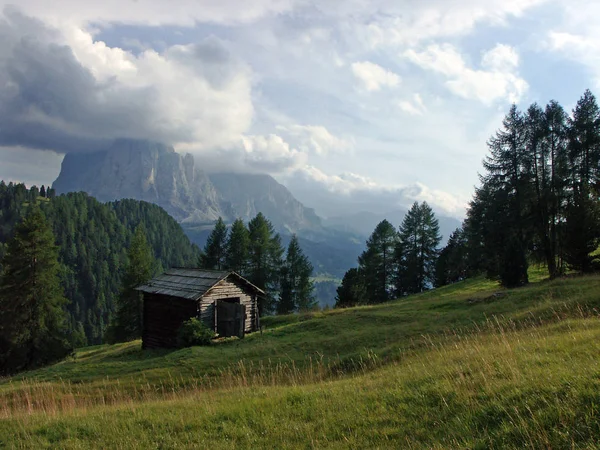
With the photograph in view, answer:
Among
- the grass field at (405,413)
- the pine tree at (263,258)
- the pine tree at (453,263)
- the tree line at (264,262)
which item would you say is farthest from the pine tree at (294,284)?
the grass field at (405,413)

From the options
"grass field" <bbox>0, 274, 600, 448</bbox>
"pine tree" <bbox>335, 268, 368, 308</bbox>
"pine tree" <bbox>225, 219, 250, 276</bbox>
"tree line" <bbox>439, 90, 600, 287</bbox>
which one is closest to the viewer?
"grass field" <bbox>0, 274, 600, 448</bbox>

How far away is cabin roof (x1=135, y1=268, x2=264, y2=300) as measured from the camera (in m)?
25.8

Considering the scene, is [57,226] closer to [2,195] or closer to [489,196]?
[2,195]

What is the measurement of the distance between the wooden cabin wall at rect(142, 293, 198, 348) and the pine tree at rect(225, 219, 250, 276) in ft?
90.5

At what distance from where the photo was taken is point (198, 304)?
25359 millimetres

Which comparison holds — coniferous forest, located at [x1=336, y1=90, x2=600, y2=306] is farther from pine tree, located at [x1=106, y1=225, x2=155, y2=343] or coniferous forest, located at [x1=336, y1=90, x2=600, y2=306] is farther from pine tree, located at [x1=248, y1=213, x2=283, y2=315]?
pine tree, located at [x1=106, y1=225, x2=155, y2=343]

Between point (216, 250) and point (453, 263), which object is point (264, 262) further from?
point (453, 263)

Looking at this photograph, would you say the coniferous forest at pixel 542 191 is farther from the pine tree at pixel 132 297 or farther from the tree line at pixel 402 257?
the pine tree at pixel 132 297

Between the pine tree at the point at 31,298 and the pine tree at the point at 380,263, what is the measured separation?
139 feet

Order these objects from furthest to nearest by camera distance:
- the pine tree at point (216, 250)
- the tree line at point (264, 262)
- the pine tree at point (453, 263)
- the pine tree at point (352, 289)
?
the pine tree at point (216, 250), the tree line at point (264, 262), the pine tree at point (352, 289), the pine tree at point (453, 263)

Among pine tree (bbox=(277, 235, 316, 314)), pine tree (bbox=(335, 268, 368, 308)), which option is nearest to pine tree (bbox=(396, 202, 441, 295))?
pine tree (bbox=(335, 268, 368, 308))

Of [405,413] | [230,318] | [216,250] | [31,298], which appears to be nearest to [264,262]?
[216,250]

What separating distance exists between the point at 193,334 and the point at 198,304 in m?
2.35

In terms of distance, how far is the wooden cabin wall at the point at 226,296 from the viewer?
2584 centimetres
